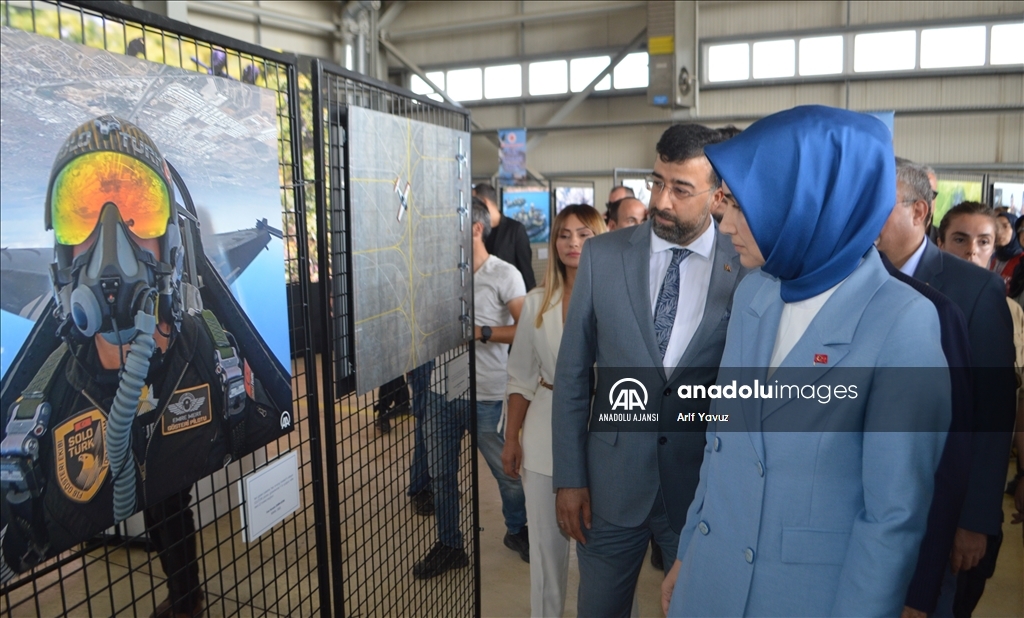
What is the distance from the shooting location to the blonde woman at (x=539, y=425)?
8.17 feet

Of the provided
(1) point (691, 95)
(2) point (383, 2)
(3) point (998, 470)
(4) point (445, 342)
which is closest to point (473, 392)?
(4) point (445, 342)

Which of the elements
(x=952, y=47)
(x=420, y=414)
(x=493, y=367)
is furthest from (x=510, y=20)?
(x=420, y=414)

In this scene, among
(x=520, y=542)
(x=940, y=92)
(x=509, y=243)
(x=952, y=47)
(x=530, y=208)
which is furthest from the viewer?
(x=940, y=92)

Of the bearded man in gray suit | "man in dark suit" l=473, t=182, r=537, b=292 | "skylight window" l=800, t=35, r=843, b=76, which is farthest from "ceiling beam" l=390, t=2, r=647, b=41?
the bearded man in gray suit

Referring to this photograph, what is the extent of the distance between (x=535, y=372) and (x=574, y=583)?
134cm

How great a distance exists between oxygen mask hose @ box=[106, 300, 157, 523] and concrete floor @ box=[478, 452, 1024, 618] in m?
2.30

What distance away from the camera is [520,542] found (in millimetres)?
3633

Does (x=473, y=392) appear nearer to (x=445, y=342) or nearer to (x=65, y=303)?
(x=445, y=342)

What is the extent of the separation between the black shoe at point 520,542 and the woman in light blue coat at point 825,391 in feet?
7.69

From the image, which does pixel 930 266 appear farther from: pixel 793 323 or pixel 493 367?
pixel 493 367

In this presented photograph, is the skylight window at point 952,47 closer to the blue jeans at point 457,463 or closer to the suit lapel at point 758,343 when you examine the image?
the blue jeans at point 457,463

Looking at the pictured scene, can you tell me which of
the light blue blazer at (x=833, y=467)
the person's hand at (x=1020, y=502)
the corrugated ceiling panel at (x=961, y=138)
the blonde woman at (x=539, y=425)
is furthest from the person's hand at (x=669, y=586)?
the corrugated ceiling panel at (x=961, y=138)

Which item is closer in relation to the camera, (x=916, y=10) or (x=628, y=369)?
(x=628, y=369)

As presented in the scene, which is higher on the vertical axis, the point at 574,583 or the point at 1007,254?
the point at 1007,254
